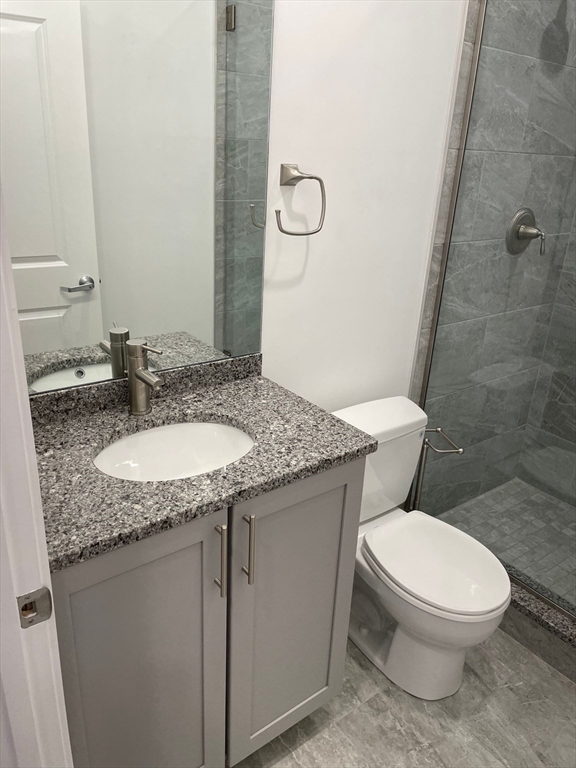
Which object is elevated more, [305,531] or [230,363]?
[230,363]

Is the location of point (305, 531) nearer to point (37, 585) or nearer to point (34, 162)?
point (37, 585)

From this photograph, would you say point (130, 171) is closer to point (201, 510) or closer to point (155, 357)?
point (155, 357)

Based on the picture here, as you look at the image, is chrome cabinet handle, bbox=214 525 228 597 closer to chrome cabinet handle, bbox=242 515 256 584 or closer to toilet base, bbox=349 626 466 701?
chrome cabinet handle, bbox=242 515 256 584

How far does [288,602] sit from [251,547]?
0.26 metres

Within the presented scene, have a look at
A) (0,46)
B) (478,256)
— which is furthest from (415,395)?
(0,46)

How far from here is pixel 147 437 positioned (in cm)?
138

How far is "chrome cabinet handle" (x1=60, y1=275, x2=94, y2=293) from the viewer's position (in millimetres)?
1325

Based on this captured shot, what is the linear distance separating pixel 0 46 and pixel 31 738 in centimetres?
119

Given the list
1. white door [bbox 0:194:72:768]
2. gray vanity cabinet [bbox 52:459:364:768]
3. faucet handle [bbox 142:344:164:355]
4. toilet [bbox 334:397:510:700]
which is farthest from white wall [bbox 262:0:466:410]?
white door [bbox 0:194:72:768]

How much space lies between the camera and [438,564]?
5.82 ft

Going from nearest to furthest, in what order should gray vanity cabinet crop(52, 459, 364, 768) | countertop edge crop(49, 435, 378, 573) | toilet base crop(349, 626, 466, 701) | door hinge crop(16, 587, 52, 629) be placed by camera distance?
door hinge crop(16, 587, 52, 629) < countertop edge crop(49, 435, 378, 573) < gray vanity cabinet crop(52, 459, 364, 768) < toilet base crop(349, 626, 466, 701)

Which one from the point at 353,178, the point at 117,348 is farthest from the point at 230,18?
the point at 117,348

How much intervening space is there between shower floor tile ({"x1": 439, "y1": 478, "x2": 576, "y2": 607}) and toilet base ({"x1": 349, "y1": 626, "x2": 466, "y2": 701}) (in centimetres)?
54

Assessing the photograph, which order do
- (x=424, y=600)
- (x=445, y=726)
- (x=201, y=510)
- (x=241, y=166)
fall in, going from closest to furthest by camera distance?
1. (x=201, y=510)
2. (x=241, y=166)
3. (x=424, y=600)
4. (x=445, y=726)
